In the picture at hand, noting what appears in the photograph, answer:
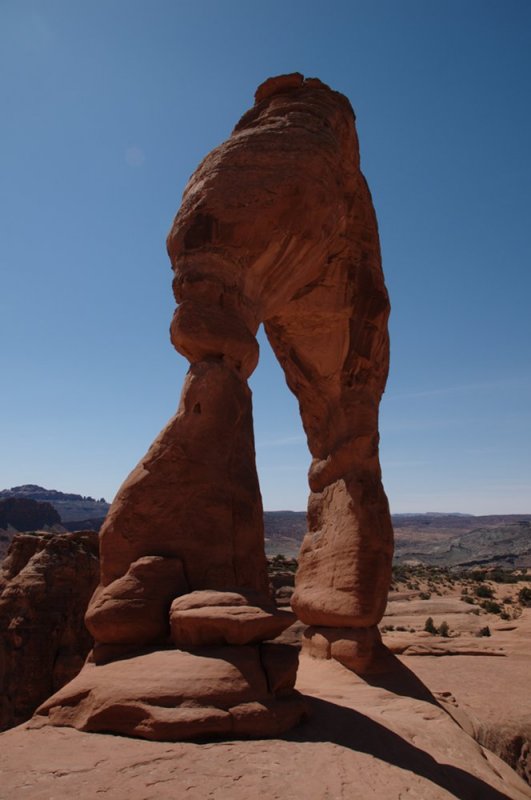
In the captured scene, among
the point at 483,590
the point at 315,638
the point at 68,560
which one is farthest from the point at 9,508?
the point at 315,638

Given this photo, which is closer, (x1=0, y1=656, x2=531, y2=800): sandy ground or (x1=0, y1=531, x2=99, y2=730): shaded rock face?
(x1=0, y1=656, x2=531, y2=800): sandy ground

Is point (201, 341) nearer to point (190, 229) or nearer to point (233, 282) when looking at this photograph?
point (233, 282)

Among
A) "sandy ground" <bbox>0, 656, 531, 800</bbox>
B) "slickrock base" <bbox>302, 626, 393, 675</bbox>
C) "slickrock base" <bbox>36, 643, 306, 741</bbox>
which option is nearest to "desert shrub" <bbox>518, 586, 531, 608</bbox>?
"slickrock base" <bbox>302, 626, 393, 675</bbox>

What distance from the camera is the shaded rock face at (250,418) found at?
468cm

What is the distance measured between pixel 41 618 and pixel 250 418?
20.2 feet

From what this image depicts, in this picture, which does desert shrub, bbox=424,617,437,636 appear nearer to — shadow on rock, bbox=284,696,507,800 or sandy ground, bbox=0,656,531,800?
sandy ground, bbox=0,656,531,800

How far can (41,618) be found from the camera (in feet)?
31.5

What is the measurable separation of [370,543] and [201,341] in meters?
3.70

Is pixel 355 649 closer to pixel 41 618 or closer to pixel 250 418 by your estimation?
pixel 250 418

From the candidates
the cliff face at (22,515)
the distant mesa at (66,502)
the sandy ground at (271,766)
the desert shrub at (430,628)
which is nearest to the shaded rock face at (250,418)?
the sandy ground at (271,766)

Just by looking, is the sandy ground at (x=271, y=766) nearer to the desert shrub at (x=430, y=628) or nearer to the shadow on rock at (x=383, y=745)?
the shadow on rock at (x=383, y=745)

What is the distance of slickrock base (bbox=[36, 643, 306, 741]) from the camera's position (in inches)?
151

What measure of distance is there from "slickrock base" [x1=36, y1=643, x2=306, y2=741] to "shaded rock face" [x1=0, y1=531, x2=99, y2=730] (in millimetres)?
5531

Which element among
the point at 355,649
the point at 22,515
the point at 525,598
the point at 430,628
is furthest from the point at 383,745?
the point at 22,515
